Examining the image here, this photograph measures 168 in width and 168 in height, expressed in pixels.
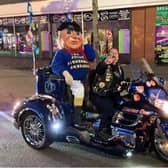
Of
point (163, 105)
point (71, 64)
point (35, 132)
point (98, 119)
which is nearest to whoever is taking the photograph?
point (163, 105)

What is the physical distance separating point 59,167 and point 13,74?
35.2 feet

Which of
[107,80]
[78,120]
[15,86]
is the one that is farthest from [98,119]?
[15,86]

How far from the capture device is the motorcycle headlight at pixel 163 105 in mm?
4945

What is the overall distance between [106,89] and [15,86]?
716 cm

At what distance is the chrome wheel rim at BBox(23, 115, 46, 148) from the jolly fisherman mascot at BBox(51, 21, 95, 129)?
540mm

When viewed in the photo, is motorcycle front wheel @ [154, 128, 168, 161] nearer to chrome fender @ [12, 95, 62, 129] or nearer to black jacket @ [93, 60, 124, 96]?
black jacket @ [93, 60, 124, 96]

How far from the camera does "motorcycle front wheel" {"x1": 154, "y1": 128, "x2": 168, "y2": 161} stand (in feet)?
16.5

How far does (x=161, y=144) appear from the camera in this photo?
5.09 meters

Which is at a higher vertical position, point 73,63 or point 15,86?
point 73,63

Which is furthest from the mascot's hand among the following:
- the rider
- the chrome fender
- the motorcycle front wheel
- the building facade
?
the building facade

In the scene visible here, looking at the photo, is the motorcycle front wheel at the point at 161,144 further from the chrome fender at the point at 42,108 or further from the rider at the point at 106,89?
the chrome fender at the point at 42,108

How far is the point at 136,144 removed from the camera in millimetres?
5031

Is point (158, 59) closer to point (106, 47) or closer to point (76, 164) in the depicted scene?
point (106, 47)

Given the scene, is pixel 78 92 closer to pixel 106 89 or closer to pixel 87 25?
pixel 106 89
